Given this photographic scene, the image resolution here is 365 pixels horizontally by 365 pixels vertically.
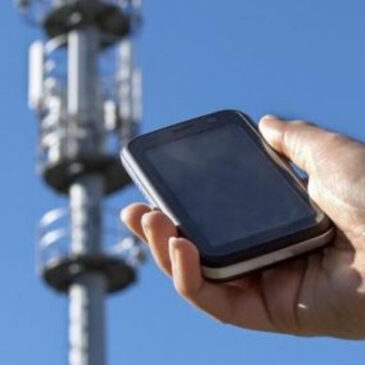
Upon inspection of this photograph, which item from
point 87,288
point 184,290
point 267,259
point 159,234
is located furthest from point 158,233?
point 87,288

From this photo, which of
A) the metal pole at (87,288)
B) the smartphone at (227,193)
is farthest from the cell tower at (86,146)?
the smartphone at (227,193)

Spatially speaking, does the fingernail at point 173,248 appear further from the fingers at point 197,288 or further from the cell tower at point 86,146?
the cell tower at point 86,146

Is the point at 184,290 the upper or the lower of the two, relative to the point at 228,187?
lower

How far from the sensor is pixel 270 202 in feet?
12.6

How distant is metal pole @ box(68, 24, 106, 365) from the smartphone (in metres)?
23.0

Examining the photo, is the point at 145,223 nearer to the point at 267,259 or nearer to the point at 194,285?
the point at 194,285

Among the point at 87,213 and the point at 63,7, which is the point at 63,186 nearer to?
the point at 87,213

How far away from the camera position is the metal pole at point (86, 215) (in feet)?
89.8

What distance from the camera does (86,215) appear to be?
29031 millimetres

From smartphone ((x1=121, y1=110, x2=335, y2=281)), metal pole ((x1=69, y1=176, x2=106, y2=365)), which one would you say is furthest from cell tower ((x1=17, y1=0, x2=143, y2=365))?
smartphone ((x1=121, y1=110, x2=335, y2=281))

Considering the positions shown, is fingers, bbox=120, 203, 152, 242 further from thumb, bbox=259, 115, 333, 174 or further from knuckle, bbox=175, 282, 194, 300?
thumb, bbox=259, 115, 333, 174

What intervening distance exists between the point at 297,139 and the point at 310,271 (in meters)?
0.34

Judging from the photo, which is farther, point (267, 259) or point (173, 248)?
point (267, 259)

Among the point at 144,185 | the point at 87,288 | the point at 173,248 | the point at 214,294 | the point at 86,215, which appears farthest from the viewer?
the point at 86,215
